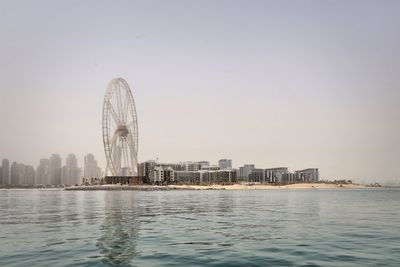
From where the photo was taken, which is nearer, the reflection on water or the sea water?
the sea water

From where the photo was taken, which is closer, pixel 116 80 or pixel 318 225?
pixel 318 225

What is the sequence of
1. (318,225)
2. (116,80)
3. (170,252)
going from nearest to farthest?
(170,252)
(318,225)
(116,80)

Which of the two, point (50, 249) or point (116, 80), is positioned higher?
point (116, 80)

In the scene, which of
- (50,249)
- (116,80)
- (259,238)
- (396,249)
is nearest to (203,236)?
(259,238)

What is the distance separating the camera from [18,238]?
31469 millimetres

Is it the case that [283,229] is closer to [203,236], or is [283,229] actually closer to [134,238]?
[203,236]

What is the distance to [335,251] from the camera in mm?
25203

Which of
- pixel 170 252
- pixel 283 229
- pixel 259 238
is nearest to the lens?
pixel 170 252

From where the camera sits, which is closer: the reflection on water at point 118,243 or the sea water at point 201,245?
the sea water at point 201,245

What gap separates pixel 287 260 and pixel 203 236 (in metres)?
10.8

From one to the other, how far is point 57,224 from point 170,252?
21879 mm

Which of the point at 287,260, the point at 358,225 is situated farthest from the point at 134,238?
the point at 358,225

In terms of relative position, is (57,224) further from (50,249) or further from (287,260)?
(287,260)

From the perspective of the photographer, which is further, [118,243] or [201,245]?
[118,243]
